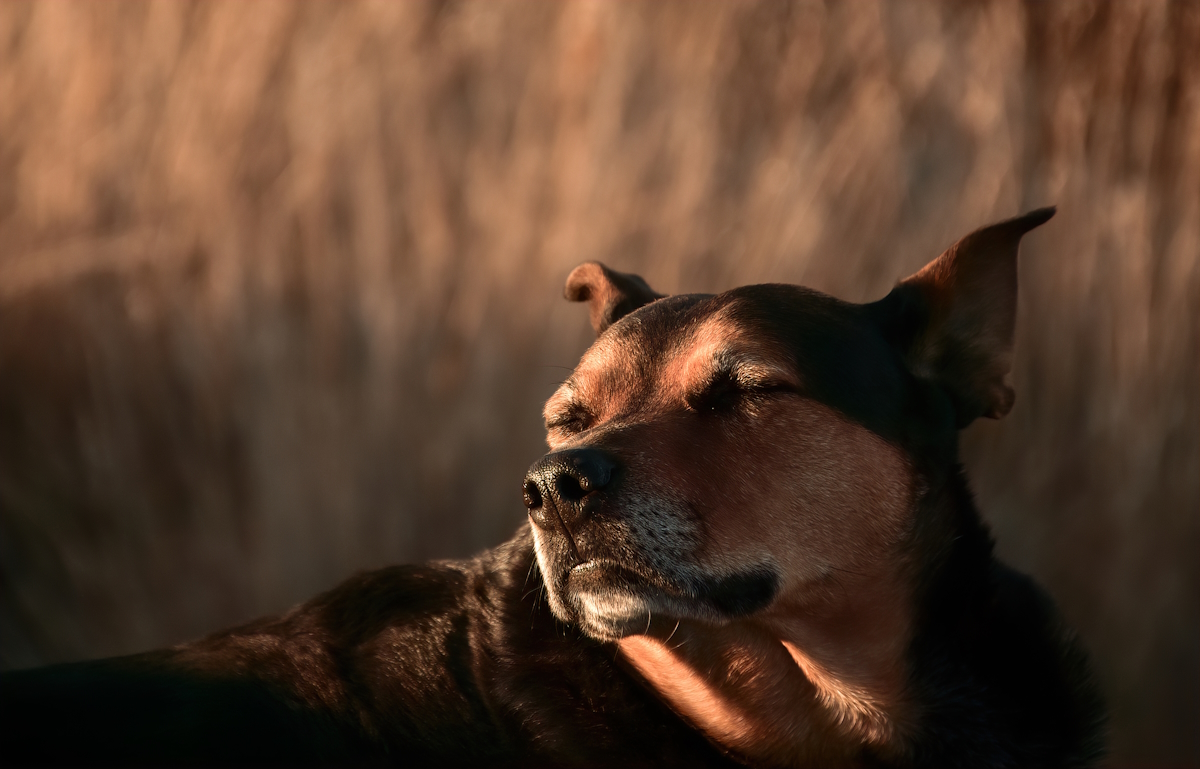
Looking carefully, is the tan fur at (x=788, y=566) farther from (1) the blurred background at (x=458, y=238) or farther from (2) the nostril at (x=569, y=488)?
(1) the blurred background at (x=458, y=238)

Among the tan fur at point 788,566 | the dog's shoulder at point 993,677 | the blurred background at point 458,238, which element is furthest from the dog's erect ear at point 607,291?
the blurred background at point 458,238

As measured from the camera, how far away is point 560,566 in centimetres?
262

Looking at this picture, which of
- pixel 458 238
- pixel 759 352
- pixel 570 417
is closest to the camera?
pixel 759 352

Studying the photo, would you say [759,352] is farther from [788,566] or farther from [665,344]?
[788,566]

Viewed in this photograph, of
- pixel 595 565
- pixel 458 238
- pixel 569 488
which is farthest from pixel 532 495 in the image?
pixel 458 238

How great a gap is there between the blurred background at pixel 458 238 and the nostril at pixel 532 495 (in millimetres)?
2491

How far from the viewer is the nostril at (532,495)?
8.39 feet

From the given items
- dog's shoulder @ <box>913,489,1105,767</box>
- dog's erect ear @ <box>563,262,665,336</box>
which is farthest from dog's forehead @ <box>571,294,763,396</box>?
dog's shoulder @ <box>913,489,1105,767</box>

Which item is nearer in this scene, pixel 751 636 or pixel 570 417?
pixel 751 636

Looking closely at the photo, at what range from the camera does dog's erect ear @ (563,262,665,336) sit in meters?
3.62

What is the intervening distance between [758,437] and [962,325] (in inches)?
29.2

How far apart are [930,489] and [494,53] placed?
3.28m

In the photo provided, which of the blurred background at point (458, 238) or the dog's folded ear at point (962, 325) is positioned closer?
Answer: the dog's folded ear at point (962, 325)

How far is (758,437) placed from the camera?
9.20ft
